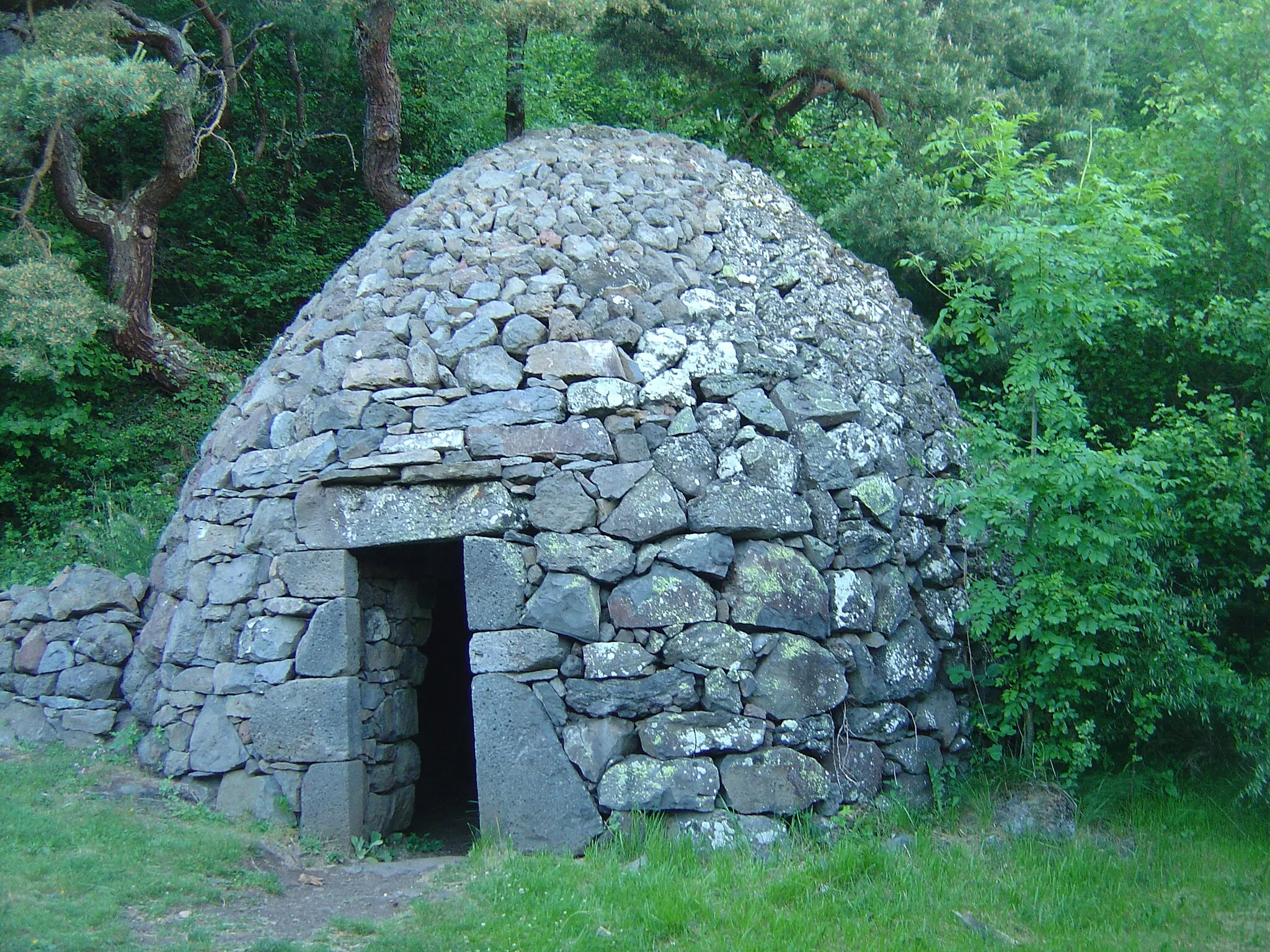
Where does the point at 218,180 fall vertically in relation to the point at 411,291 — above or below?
above

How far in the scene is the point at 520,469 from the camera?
5355 millimetres

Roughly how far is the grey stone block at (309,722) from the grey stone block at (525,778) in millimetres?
751

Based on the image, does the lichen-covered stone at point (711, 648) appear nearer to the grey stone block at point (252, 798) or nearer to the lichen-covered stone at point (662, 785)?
the lichen-covered stone at point (662, 785)

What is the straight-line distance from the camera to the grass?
4121 mm

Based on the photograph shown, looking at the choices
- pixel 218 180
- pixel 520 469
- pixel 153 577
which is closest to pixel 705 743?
pixel 520 469

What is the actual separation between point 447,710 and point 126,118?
5834mm

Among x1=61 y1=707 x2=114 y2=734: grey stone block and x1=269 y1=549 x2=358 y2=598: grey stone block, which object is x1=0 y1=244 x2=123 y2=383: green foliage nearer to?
x1=61 y1=707 x2=114 y2=734: grey stone block

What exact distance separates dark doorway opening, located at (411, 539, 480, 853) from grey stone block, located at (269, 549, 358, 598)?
1.08 meters

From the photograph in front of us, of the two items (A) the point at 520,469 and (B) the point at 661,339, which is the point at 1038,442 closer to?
(B) the point at 661,339

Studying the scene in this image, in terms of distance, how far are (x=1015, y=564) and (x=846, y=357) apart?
1571 mm

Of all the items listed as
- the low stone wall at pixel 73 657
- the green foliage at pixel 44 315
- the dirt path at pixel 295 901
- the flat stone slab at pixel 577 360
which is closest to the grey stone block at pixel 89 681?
the low stone wall at pixel 73 657

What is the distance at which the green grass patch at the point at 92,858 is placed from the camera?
4.00 meters

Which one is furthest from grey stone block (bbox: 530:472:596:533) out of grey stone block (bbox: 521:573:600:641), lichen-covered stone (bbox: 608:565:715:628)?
lichen-covered stone (bbox: 608:565:715:628)

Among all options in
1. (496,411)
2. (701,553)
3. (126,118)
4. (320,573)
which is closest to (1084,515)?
(701,553)
